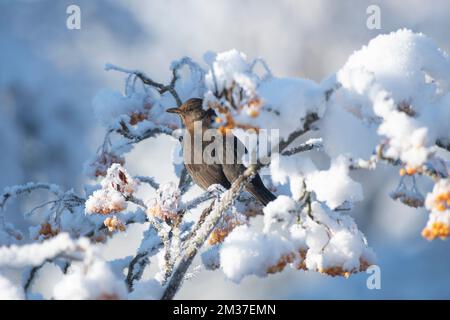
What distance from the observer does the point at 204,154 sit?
378cm

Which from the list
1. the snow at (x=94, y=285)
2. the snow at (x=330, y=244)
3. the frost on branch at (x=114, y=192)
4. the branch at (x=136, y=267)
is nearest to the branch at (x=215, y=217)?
the snow at (x=330, y=244)

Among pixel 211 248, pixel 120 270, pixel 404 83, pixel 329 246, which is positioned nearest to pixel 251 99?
pixel 404 83

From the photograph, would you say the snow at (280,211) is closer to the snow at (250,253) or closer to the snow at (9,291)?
the snow at (250,253)

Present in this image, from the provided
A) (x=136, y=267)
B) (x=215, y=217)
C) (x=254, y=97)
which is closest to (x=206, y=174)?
(x=136, y=267)

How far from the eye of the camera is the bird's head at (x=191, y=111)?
3.54 m

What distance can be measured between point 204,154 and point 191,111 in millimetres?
272

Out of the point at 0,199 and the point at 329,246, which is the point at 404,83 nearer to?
the point at 329,246

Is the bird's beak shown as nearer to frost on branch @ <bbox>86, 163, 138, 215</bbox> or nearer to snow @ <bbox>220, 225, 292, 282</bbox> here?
frost on branch @ <bbox>86, 163, 138, 215</bbox>

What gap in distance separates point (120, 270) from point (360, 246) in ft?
5.45

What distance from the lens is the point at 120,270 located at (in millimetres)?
3324

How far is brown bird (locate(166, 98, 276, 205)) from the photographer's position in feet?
12.0

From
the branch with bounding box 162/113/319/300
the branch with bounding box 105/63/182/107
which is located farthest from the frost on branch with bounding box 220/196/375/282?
the branch with bounding box 105/63/182/107

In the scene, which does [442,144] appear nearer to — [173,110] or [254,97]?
[254,97]

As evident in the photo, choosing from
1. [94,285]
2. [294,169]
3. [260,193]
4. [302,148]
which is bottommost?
[94,285]
